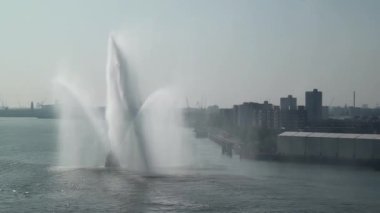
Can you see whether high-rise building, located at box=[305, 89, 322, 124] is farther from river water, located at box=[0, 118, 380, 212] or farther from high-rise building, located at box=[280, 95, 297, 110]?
river water, located at box=[0, 118, 380, 212]

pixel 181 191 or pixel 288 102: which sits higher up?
pixel 288 102

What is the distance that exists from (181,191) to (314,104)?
78.9 m

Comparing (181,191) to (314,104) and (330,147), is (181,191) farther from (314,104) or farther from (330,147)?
(314,104)

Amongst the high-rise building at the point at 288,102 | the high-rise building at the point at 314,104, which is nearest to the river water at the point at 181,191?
the high-rise building at the point at 314,104

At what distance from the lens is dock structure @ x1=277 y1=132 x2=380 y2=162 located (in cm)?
3912

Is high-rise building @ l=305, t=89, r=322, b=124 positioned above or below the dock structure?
above

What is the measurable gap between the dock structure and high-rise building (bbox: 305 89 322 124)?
52.7 m

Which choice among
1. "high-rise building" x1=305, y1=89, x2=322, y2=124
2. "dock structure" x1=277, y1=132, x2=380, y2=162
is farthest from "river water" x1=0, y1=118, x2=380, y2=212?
"high-rise building" x1=305, y1=89, x2=322, y2=124

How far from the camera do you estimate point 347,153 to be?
39.8m

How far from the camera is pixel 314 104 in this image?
317 feet

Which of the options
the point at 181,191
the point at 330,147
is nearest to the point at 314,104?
the point at 330,147

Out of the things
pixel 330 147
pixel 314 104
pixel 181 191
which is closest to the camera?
pixel 181 191

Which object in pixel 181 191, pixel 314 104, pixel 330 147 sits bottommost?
pixel 181 191

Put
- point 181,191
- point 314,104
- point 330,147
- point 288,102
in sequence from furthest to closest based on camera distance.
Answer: point 288,102 < point 314,104 < point 330,147 < point 181,191
